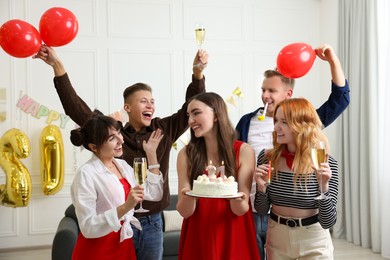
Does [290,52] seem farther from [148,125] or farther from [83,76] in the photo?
[83,76]

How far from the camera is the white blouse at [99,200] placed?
221cm

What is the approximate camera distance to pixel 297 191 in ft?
7.77

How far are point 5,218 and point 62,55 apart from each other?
2.02 metres

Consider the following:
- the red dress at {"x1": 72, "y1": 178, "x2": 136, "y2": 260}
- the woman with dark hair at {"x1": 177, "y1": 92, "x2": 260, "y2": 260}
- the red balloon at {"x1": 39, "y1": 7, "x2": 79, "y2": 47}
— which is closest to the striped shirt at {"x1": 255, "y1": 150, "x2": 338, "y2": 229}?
the woman with dark hair at {"x1": 177, "y1": 92, "x2": 260, "y2": 260}

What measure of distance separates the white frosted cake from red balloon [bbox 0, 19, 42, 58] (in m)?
1.24

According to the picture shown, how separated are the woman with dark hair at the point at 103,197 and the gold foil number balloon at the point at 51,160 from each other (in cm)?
348

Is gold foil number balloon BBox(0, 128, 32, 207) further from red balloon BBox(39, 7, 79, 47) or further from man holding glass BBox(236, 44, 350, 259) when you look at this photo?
man holding glass BBox(236, 44, 350, 259)

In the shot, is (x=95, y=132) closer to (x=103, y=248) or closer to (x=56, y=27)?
(x=103, y=248)

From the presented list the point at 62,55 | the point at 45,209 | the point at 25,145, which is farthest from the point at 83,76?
the point at 45,209

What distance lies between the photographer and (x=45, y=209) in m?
6.04

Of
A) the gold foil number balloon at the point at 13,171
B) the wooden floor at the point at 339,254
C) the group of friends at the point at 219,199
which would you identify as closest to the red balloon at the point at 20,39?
the group of friends at the point at 219,199

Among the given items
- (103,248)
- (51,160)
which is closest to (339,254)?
(51,160)

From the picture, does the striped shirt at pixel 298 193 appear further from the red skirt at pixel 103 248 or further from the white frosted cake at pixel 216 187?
the red skirt at pixel 103 248

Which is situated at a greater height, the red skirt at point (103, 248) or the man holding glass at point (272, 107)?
the man holding glass at point (272, 107)
